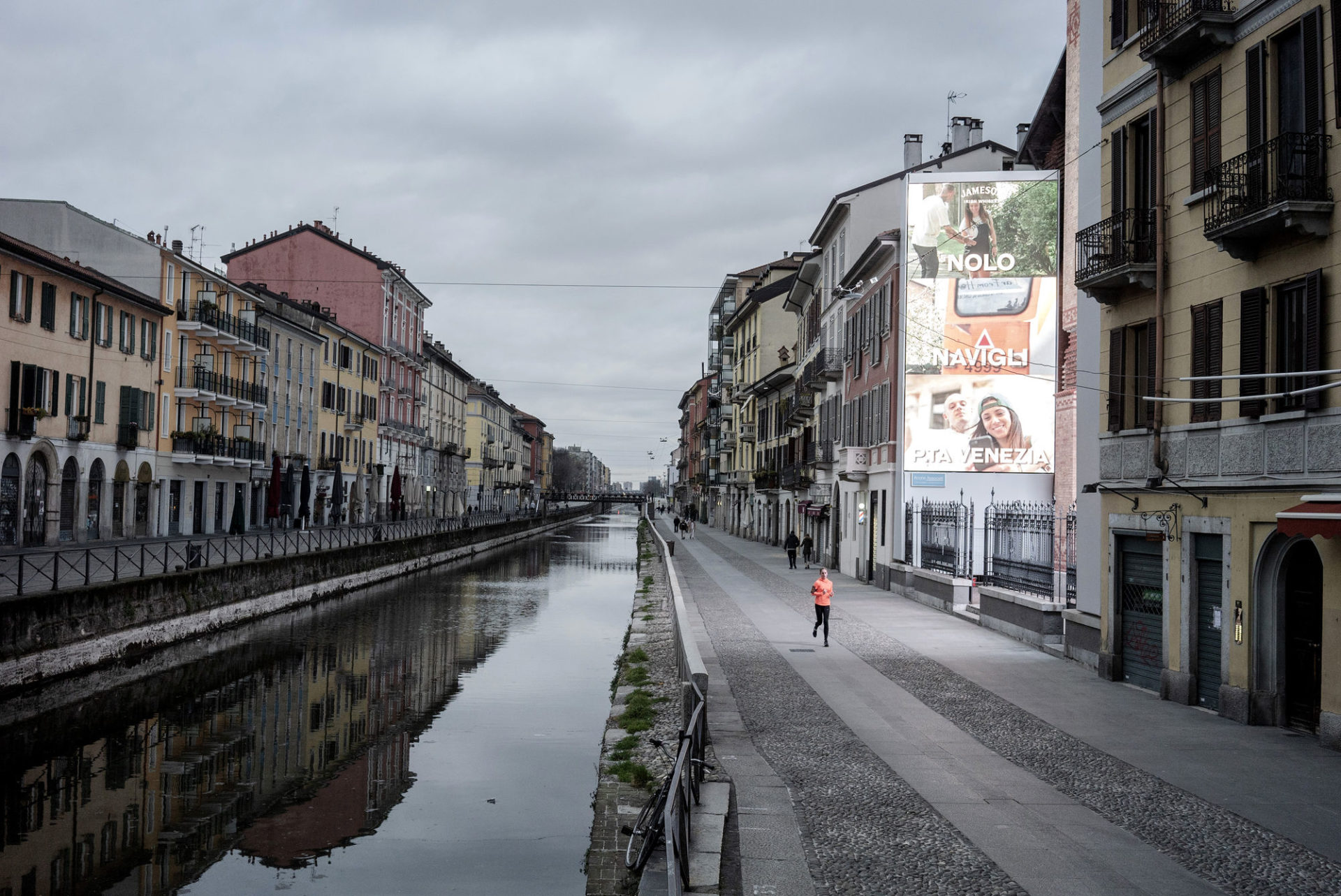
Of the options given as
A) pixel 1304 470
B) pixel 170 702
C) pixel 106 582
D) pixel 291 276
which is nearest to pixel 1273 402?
pixel 1304 470

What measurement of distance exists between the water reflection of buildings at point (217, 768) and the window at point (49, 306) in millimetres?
15913

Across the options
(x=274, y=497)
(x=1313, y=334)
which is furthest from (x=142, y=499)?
(x=1313, y=334)

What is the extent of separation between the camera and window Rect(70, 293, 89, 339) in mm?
36344

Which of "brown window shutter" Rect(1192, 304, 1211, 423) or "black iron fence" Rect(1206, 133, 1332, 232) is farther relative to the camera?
"brown window shutter" Rect(1192, 304, 1211, 423)

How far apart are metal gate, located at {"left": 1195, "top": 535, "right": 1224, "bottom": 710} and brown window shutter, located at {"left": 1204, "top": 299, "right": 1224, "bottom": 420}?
1609 mm

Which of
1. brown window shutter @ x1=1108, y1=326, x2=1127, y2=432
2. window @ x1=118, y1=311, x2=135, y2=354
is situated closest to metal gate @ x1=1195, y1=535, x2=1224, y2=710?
brown window shutter @ x1=1108, y1=326, x2=1127, y2=432

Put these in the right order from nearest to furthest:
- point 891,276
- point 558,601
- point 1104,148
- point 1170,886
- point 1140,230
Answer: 1. point 1170,886
2. point 1140,230
3. point 1104,148
4. point 891,276
5. point 558,601

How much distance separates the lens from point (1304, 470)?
12359 mm

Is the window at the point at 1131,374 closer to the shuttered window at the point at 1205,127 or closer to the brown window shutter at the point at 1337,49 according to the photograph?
the shuttered window at the point at 1205,127

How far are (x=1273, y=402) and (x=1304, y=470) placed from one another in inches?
40.8

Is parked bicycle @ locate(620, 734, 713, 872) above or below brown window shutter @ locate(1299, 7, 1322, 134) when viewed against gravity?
below

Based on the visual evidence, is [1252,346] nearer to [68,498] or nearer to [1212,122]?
[1212,122]

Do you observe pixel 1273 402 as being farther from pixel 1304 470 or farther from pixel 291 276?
pixel 291 276

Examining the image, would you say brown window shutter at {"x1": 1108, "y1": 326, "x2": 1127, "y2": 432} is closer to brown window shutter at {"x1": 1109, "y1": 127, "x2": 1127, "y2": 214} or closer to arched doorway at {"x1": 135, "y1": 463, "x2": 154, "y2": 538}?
brown window shutter at {"x1": 1109, "y1": 127, "x2": 1127, "y2": 214}
